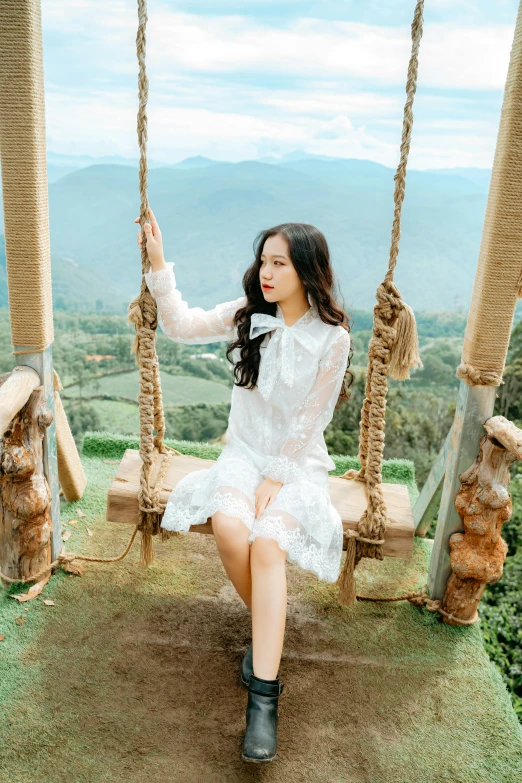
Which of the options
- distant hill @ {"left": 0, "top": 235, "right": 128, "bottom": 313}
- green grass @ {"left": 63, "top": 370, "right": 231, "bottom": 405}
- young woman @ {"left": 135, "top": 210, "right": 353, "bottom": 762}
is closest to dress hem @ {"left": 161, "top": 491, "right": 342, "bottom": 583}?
young woman @ {"left": 135, "top": 210, "right": 353, "bottom": 762}

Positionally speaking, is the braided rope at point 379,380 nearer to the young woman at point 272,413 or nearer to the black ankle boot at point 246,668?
the young woman at point 272,413

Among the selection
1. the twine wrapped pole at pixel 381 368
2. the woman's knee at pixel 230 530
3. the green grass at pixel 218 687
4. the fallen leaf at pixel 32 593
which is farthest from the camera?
the fallen leaf at pixel 32 593

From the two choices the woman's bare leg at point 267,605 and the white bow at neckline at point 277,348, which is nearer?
the woman's bare leg at point 267,605

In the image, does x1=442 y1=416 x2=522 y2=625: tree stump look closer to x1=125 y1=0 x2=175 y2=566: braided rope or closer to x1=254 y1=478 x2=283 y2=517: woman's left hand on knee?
x1=254 y1=478 x2=283 y2=517: woman's left hand on knee

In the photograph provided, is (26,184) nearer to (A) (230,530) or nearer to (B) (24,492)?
(B) (24,492)

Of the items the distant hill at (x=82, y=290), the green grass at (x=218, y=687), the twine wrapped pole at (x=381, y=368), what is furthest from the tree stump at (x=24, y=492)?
the distant hill at (x=82, y=290)

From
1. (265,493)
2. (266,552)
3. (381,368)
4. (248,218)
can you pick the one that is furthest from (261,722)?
(248,218)

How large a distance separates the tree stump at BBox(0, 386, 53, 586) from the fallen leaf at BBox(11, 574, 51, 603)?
5 centimetres

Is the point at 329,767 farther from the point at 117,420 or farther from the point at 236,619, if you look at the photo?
the point at 117,420

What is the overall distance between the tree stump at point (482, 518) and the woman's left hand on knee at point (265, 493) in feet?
2.43

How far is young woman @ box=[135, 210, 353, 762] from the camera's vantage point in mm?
2074

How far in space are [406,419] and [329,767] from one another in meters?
3.40

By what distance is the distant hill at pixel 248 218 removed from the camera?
5863 mm

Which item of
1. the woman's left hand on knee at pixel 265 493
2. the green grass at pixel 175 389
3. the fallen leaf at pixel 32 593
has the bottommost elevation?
the green grass at pixel 175 389
